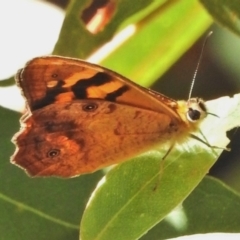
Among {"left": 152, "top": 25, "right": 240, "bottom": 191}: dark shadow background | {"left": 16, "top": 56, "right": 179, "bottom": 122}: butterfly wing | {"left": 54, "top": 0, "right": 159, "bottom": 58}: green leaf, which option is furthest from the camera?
{"left": 152, "top": 25, "right": 240, "bottom": 191}: dark shadow background

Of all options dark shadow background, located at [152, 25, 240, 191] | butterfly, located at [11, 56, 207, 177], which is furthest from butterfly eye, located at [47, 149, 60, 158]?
dark shadow background, located at [152, 25, 240, 191]

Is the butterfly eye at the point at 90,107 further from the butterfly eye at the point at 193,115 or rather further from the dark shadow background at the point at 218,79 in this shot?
the dark shadow background at the point at 218,79

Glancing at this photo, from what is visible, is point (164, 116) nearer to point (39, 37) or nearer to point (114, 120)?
point (114, 120)

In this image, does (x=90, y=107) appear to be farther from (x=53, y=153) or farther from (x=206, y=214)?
(x=206, y=214)

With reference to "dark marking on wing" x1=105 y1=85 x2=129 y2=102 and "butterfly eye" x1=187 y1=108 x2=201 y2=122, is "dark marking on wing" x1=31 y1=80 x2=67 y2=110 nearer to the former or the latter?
"dark marking on wing" x1=105 y1=85 x2=129 y2=102

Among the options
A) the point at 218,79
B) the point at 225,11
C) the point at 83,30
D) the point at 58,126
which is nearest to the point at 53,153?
the point at 58,126

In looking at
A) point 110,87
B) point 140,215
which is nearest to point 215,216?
point 140,215

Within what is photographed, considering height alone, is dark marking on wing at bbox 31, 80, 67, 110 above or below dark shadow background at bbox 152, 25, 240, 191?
above
